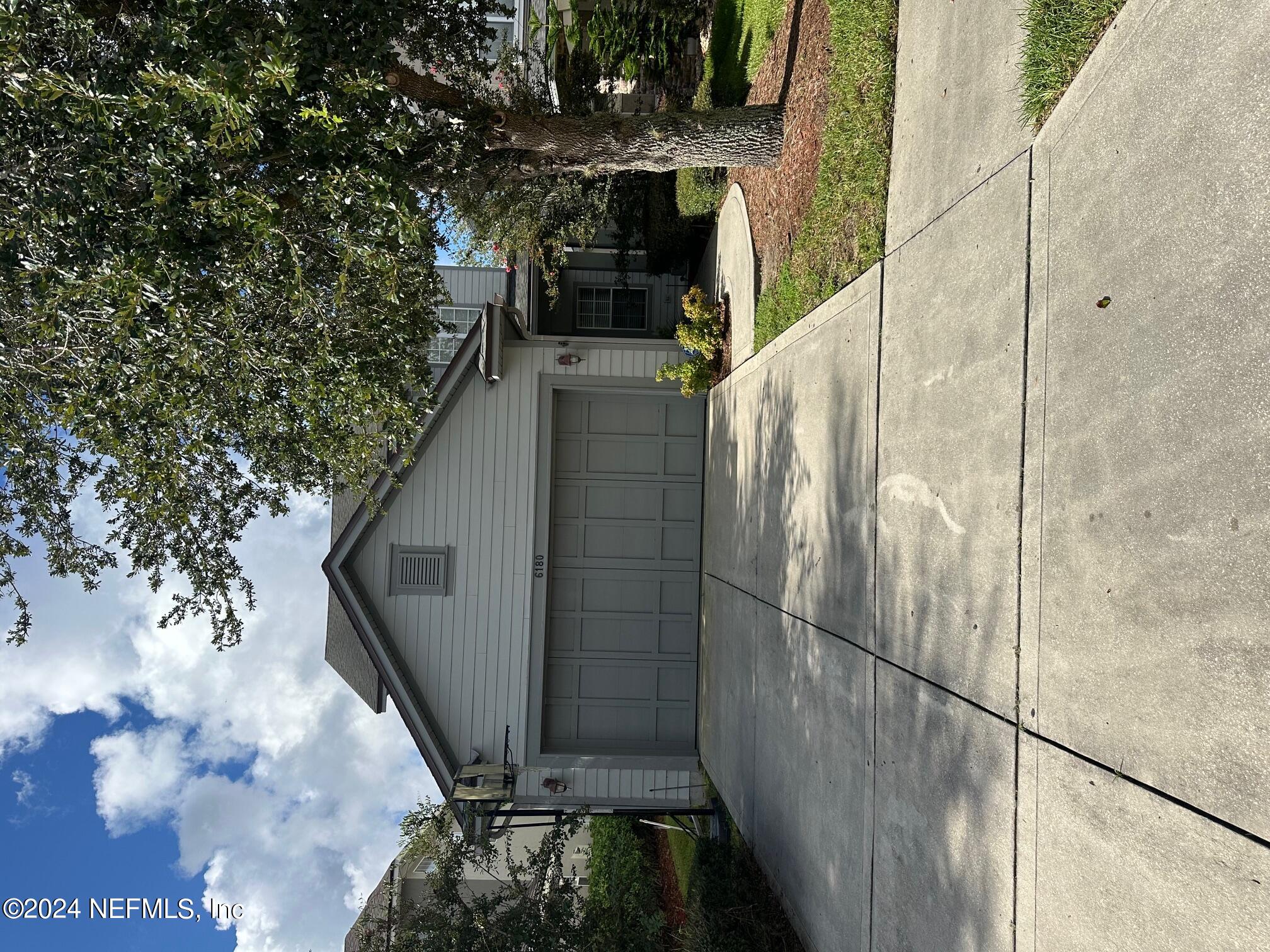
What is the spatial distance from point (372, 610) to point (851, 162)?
29.8 ft

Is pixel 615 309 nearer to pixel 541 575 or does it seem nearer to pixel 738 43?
pixel 738 43

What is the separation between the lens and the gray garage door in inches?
492

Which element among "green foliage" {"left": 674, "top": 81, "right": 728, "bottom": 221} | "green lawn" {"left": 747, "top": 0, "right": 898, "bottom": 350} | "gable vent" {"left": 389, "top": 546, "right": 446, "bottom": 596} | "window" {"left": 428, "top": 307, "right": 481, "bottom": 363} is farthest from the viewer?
"window" {"left": 428, "top": 307, "right": 481, "bottom": 363}

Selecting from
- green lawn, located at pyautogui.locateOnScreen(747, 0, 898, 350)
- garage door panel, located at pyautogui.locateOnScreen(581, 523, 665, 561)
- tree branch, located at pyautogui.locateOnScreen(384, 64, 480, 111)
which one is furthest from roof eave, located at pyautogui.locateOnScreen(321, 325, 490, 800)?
green lawn, located at pyautogui.locateOnScreen(747, 0, 898, 350)

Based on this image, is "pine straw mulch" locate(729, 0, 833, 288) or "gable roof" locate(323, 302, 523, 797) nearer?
"pine straw mulch" locate(729, 0, 833, 288)

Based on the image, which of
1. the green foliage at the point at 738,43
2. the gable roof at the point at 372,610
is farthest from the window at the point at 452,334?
the green foliage at the point at 738,43

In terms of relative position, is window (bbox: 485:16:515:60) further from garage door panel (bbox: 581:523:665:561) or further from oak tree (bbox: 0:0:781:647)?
garage door panel (bbox: 581:523:665:561)

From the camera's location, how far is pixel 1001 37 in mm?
4391

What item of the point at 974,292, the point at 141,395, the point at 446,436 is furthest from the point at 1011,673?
the point at 446,436

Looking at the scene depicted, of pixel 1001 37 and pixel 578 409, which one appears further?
pixel 578 409

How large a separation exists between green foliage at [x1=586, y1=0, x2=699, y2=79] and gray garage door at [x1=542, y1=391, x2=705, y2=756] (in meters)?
5.98

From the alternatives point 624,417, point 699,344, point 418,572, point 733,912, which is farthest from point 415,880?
point 699,344

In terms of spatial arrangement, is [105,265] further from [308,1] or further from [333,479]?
[333,479]

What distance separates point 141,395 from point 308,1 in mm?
3053
